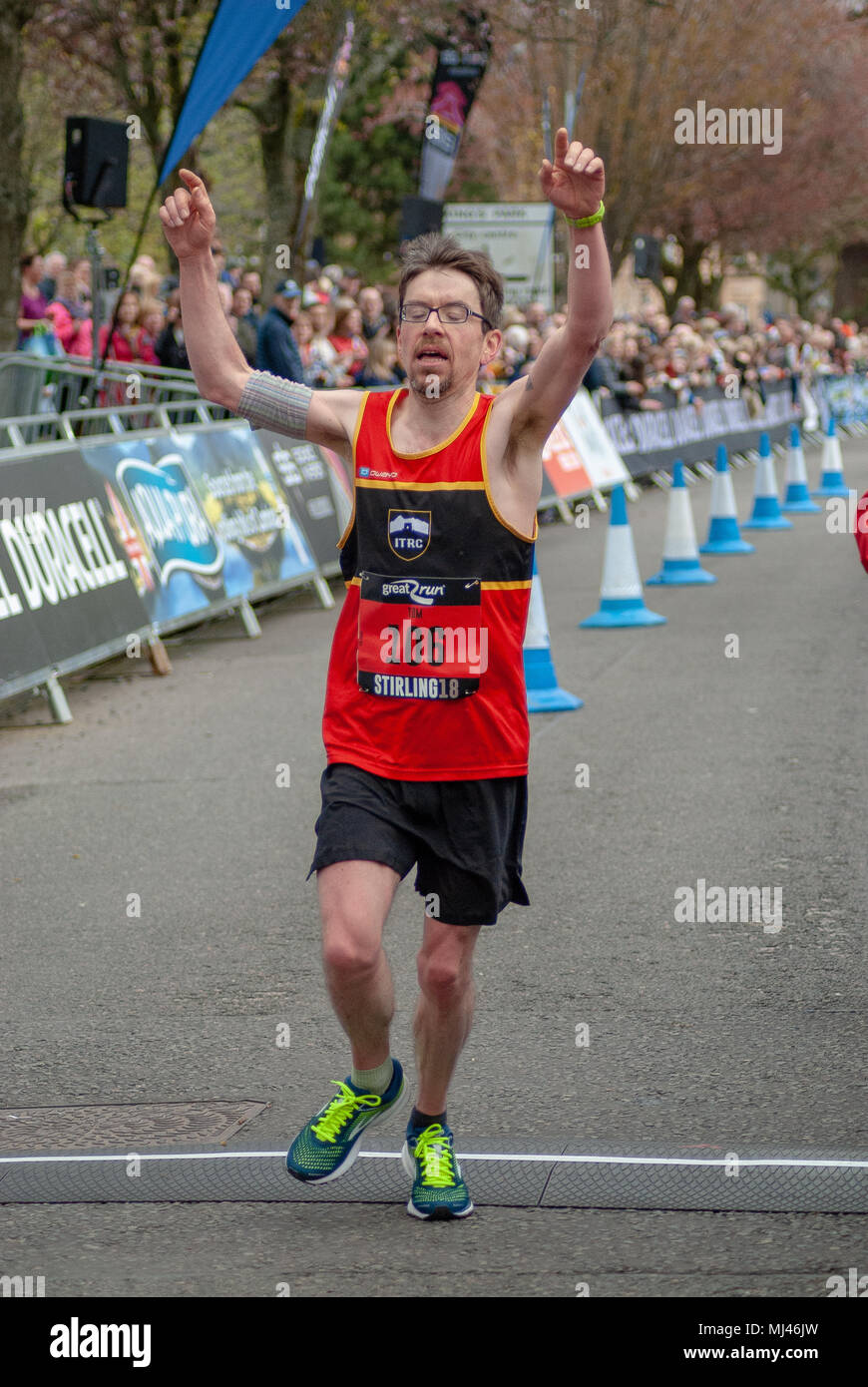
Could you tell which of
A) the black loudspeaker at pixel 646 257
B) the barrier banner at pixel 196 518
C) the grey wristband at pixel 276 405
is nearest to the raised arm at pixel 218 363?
the grey wristband at pixel 276 405

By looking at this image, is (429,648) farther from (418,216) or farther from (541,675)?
(418,216)

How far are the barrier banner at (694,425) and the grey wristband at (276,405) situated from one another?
19.0 metres

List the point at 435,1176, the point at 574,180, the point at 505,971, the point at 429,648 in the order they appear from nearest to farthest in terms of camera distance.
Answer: the point at 574,180 < the point at 429,648 < the point at 435,1176 < the point at 505,971

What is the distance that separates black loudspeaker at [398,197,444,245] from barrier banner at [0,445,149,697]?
358 inches

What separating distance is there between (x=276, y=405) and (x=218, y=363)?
0.16 metres

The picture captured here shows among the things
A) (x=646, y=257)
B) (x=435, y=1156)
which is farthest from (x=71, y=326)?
(x=646, y=257)

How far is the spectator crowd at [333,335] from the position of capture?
16.2 metres

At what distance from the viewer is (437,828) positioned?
4.02 m

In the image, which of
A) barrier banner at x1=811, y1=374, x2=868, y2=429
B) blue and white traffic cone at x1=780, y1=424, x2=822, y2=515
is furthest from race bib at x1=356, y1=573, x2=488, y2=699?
barrier banner at x1=811, y1=374, x2=868, y2=429

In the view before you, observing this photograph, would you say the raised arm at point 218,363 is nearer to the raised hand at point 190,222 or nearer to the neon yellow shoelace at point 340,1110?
the raised hand at point 190,222

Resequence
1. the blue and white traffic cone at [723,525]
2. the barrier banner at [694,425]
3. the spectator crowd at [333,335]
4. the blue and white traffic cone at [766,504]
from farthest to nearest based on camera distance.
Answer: the barrier banner at [694,425] < the blue and white traffic cone at [766,504] < the blue and white traffic cone at [723,525] < the spectator crowd at [333,335]

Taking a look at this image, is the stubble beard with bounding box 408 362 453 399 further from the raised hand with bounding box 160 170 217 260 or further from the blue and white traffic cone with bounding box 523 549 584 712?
the blue and white traffic cone with bounding box 523 549 584 712

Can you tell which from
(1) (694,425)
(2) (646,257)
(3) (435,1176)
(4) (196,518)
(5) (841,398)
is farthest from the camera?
(5) (841,398)
